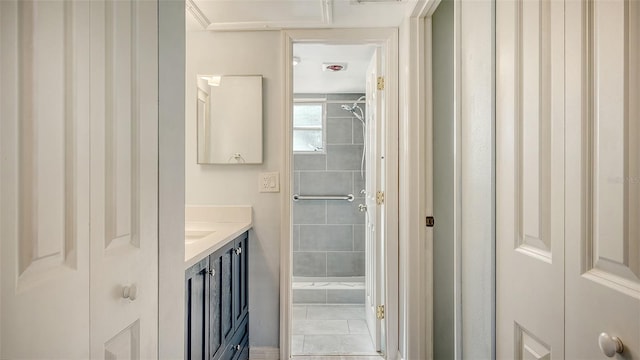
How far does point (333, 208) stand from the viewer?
404 centimetres

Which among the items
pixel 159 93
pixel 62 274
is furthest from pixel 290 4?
pixel 62 274

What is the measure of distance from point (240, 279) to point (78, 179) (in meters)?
1.59

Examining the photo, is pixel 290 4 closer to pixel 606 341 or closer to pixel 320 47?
pixel 320 47

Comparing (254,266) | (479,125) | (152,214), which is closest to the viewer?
(152,214)

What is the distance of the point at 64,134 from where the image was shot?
58 cm

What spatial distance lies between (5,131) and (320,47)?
7.76 ft

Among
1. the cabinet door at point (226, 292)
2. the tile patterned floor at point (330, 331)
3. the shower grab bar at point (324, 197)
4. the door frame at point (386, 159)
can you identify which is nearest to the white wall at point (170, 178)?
the cabinet door at point (226, 292)

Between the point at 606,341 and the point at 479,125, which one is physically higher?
the point at 479,125

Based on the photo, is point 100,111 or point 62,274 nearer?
point 62,274

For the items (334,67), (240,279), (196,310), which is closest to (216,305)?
(196,310)

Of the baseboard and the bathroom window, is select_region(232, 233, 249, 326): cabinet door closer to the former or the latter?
the baseboard

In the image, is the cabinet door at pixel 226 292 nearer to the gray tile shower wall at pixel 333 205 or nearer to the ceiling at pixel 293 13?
the ceiling at pixel 293 13

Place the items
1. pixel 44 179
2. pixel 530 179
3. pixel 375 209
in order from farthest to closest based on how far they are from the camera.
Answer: pixel 375 209, pixel 530 179, pixel 44 179

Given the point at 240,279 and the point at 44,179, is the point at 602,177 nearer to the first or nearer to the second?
the point at 44,179
